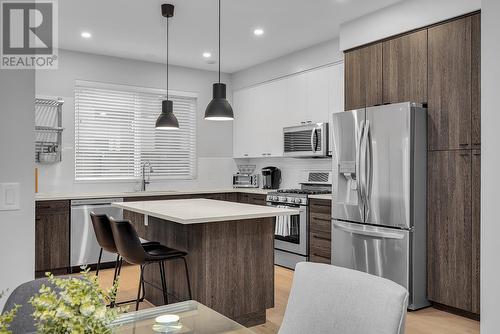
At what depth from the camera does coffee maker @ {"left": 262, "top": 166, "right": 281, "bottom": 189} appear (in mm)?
6121

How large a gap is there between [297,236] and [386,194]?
143cm

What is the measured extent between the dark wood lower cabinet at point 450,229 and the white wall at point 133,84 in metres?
3.61

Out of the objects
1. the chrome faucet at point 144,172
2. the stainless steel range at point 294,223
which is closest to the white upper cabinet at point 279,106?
the stainless steel range at point 294,223

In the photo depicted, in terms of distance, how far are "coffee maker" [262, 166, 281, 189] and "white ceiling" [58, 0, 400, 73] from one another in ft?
5.08

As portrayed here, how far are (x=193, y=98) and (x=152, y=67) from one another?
Answer: 2.47 feet

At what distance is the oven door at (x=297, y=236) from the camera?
479 cm

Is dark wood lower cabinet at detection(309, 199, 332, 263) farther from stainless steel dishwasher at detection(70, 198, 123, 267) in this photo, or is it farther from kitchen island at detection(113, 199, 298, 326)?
stainless steel dishwasher at detection(70, 198, 123, 267)

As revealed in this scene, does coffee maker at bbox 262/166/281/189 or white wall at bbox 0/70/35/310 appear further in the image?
coffee maker at bbox 262/166/281/189

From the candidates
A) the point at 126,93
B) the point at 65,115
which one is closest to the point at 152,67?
the point at 126,93

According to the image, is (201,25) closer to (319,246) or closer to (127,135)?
(127,135)

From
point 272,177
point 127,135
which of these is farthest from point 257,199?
point 127,135

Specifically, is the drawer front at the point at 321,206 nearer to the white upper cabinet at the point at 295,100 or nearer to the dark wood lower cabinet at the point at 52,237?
the white upper cabinet at the point at 295,100

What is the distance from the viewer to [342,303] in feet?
4.45

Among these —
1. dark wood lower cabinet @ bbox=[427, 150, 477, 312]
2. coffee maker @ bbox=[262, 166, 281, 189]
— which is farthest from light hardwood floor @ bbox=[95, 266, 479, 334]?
coffee maker @ bbox=[262, 166, 281, 189]
